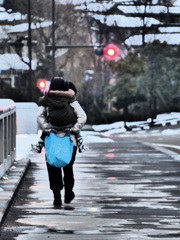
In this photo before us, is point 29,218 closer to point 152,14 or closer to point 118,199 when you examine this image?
point 118,199

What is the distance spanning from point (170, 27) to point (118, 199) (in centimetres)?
7696

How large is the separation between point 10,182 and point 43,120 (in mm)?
2167

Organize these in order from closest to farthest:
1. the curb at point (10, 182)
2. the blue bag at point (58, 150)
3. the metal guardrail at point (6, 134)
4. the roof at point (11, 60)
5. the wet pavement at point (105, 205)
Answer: the wet pavement at point (105, 205)
the curb at point (10, 182)
the blue bag at point (58, 150)
the metal guardrail at point (6, 134)
the roof at point (11, 60)

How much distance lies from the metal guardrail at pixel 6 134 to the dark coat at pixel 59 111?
2133 millimetres

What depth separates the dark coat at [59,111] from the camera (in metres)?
11.8

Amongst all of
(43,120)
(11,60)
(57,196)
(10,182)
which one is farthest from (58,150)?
(11,60)

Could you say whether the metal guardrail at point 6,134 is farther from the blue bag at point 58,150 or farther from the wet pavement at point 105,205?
the blue bag at point 58,150

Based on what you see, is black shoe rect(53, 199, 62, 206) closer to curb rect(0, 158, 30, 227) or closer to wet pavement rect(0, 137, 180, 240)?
wet pavement rect(0, 137, 180, 240)

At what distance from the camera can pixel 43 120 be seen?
467 inches

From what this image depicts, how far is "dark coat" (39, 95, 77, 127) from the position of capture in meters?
11.8

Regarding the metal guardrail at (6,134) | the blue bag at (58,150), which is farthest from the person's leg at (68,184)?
the metal guardrail at (6,134)

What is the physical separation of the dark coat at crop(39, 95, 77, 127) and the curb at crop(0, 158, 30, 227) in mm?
1219

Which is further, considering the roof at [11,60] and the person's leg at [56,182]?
the roof at [11,60]

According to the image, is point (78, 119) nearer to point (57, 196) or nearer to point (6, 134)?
point (57, 196)
